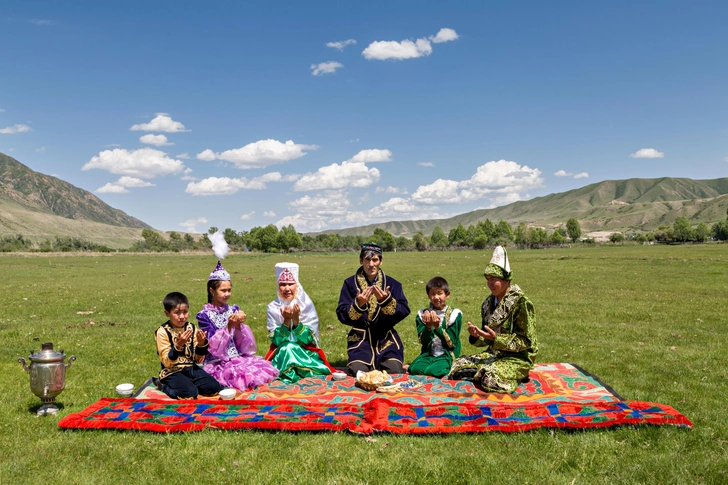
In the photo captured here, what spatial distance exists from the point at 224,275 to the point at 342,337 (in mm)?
5445

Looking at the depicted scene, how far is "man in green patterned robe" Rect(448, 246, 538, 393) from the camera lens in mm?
7086

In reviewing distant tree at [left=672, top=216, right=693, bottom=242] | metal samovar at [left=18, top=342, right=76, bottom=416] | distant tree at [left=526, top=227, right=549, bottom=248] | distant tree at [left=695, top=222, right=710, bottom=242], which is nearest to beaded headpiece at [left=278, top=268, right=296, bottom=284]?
metal samovar at [left=18, top=342, right=76, bottom=416]

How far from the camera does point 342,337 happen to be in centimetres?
1244

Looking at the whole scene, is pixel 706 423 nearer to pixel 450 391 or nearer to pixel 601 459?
pixel 601 459

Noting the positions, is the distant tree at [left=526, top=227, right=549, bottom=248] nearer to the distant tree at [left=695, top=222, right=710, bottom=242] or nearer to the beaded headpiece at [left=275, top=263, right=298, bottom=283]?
the distant tree at [left=695, top=222, right=710, bottom=242]

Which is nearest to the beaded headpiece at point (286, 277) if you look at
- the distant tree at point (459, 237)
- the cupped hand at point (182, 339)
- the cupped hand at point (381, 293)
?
the cupped hand at point (381, 293)

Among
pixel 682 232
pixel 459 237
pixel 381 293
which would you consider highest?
pixel 459 237

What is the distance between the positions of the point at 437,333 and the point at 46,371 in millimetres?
5915

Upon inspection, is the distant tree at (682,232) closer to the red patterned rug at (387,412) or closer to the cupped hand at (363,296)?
the red patterned rug at (387,412)

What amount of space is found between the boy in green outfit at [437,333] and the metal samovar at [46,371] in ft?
17.4

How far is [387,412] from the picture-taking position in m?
5.96

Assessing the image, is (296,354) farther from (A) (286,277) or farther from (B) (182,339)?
(B) (182,339)

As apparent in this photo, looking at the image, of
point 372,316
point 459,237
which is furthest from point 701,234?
point 372,316

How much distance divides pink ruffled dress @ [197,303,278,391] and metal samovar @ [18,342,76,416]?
6.60 ft
